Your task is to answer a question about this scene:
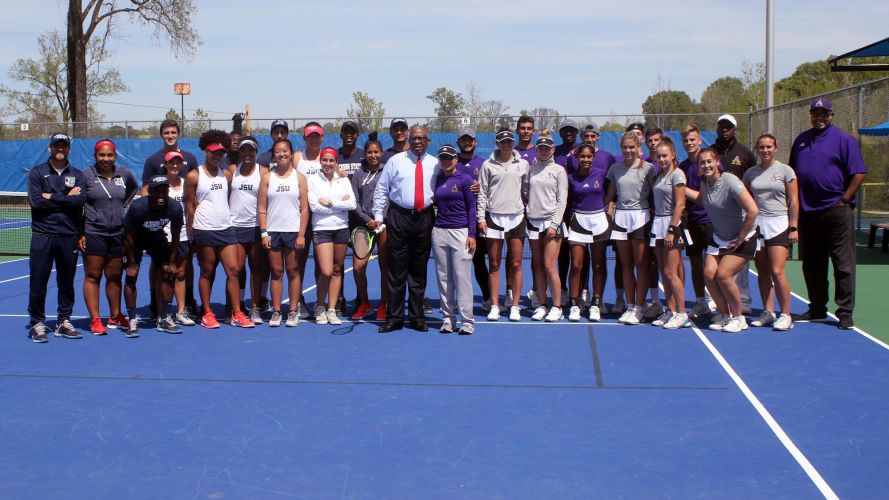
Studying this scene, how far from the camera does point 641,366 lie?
7.55 m

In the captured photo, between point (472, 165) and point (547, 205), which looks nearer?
point (547, 205)

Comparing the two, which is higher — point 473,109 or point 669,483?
point 473,109

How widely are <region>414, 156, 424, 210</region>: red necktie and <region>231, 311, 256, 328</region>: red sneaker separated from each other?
2.13 m

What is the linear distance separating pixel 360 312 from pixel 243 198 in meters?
1.76

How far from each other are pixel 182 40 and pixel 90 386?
30.4 meters

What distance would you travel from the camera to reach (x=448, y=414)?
243 inches

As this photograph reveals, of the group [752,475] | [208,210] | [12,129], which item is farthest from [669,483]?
[12,129]

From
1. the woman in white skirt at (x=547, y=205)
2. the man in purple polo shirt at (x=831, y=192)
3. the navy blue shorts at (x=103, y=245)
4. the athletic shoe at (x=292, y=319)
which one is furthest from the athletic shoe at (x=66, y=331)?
the man in purple polo shirt at (x=831, y=192)

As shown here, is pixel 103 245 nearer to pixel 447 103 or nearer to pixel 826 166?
pixel 826 166

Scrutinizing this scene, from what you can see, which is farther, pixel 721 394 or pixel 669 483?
pixel 721 394

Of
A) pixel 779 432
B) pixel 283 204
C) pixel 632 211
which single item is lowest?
pixel 779 432

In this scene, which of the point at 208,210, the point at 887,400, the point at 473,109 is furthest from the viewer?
the point at 473,109

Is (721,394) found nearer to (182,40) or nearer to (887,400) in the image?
(887,400)

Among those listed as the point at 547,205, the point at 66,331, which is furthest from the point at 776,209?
the point at 66,331
